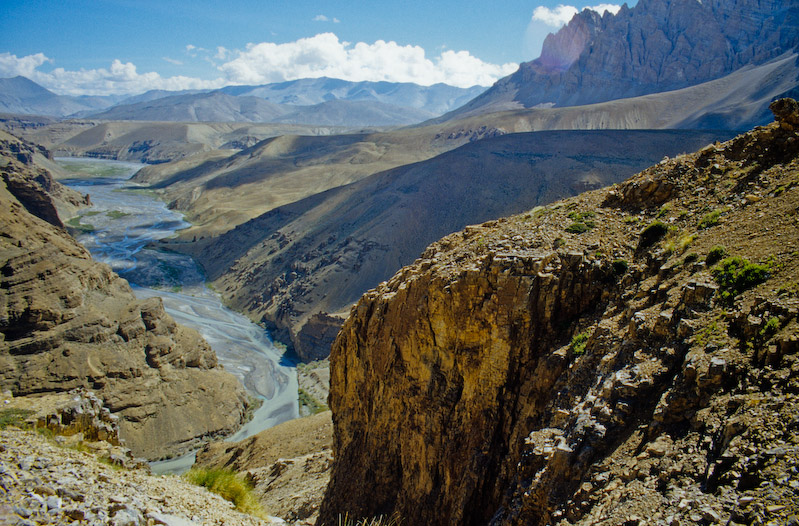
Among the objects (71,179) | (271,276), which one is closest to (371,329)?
(271,276)

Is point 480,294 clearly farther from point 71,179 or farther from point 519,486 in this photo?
point 71,179

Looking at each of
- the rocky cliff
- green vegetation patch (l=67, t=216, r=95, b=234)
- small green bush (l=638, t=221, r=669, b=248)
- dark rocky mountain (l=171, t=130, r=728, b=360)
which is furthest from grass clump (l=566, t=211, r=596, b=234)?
green vegetation patch (l=67, t=216, r=95, b=234)

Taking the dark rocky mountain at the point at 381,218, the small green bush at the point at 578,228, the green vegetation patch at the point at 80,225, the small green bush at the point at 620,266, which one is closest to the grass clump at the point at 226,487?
the small green bush at the point at 620,266

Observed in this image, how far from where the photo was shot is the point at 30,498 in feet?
26.4

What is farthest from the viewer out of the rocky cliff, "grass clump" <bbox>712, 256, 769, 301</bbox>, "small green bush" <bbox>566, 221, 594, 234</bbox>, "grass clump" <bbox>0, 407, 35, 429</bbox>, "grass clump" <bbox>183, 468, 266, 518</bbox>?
the rocky cliff

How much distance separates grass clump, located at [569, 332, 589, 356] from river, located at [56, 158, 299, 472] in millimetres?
38610

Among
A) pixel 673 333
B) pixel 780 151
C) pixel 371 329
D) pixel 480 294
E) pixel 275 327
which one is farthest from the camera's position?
pixel 275 327

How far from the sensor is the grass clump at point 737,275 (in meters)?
10.1

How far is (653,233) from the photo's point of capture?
48.3ft

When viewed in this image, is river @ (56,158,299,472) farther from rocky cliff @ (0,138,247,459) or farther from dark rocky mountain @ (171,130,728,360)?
dark rocky mountain @ (171,130,728,360)

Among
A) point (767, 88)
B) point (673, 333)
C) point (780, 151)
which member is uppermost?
point (767, 88)

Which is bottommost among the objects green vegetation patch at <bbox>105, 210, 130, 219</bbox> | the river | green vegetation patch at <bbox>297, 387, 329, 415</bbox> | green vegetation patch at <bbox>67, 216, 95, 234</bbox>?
green vegetation patch at <bbox>297, 387, 329, 415</bbox>

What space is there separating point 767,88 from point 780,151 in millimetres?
172681

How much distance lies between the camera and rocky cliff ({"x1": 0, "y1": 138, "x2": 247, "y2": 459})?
41.2 metres
